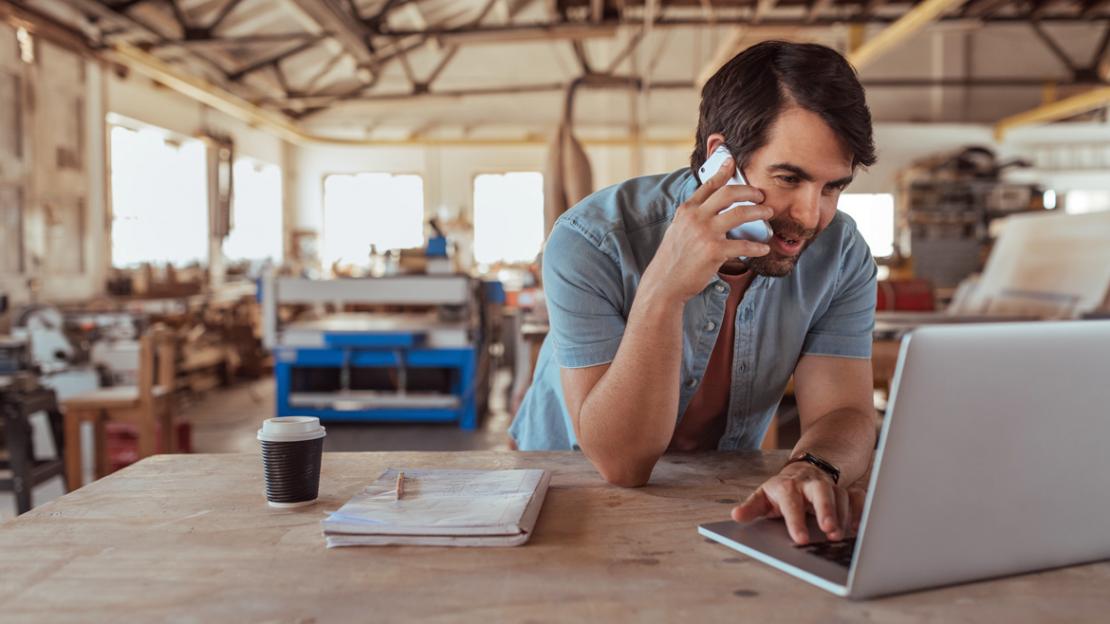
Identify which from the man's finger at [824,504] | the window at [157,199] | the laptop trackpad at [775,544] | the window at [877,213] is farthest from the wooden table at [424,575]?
the window at [877,213]

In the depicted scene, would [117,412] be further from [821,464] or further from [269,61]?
[269,61]

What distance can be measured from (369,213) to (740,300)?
497 inches

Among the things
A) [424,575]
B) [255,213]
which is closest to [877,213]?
[255,213]

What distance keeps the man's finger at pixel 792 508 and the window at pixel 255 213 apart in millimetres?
9855

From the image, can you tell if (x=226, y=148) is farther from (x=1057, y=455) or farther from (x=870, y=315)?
(x=1057, y=455)

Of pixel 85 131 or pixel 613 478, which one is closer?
pixel 613 478

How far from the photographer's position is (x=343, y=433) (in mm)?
5801

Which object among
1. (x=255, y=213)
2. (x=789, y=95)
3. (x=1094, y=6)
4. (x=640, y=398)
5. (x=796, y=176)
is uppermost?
(x=1094, y=6)

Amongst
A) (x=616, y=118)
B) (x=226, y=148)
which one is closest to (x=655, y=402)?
(x=226, y=148)

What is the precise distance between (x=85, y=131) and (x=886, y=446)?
778 centimetres

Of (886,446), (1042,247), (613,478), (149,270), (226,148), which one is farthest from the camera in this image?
(226,148)

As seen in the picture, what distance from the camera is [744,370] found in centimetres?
158

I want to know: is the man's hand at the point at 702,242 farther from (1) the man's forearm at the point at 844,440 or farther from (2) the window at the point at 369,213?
(2) the window at the point at 369,213

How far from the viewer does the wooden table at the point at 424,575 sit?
84cm
